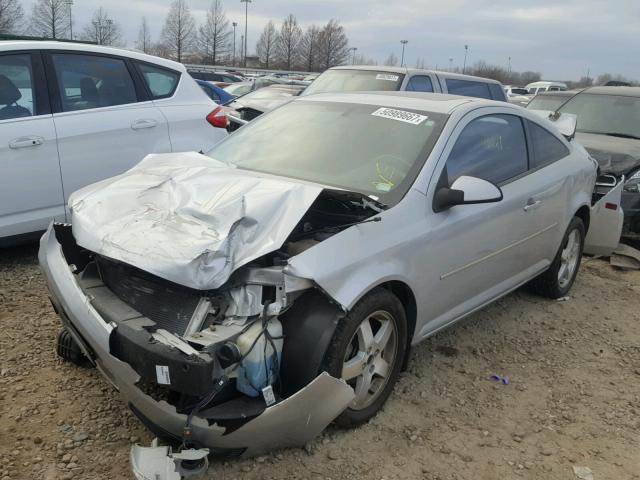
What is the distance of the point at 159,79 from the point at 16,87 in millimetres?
1321

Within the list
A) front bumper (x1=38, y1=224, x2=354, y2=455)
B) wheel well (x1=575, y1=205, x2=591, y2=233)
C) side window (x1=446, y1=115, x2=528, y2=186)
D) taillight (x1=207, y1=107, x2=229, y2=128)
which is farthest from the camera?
taillight (x1=207, y1=107, x2=229, y2=128)

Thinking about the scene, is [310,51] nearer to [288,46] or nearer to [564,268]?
[288,46]

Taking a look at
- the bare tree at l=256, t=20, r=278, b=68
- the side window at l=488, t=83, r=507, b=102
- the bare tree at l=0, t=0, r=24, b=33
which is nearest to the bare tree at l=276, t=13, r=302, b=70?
the bare tree at l=256, t=20, r=278, b=68

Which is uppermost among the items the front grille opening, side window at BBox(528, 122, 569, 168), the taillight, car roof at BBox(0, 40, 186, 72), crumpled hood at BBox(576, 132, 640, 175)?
car roof at BBox(0, 40, 186, 72)

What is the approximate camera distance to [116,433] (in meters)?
2.87

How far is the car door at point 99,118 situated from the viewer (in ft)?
15.6

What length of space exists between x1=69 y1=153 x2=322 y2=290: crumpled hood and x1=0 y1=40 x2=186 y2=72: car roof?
6.59ft

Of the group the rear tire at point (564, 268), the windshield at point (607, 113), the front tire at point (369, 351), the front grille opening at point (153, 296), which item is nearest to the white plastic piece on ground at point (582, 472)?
the front tire at point (369, 351)

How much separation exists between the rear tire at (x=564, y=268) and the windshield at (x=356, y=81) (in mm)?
3727

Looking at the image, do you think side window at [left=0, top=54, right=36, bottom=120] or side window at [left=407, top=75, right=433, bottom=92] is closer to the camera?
side window at [left=0, top=54, right=36, bottom=120]

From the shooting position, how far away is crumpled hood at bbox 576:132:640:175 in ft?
21.4

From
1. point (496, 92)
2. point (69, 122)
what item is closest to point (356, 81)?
point (496, 92)

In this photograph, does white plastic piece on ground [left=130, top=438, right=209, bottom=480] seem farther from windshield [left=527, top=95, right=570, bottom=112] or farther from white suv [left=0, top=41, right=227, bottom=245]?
windshield [left=527, top=95, right=570, bottom=112]

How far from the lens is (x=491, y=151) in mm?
3934
